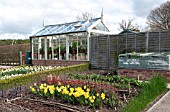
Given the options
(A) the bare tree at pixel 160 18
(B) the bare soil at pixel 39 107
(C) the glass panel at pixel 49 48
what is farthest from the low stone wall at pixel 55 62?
(A) the bare tree at pixel 160 18

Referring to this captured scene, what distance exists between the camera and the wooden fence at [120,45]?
9116mm

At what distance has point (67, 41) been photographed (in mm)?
13141

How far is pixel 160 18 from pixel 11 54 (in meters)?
16.8

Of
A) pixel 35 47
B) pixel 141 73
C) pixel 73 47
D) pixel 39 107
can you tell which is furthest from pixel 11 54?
pixel 39 107

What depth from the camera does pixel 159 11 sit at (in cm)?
2277

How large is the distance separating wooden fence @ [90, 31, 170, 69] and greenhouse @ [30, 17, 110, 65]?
75 centimetres

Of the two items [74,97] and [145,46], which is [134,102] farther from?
[145,46]

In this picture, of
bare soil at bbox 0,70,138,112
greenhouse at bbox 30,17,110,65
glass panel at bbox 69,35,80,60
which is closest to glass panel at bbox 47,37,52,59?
greenhouse at bbox 30,17,110,65

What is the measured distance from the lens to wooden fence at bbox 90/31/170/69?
912 centimetres

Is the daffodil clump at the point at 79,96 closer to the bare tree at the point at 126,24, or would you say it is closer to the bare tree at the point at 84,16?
the bare tree at the point at 126,24

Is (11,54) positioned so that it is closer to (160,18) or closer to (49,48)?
(49,48)

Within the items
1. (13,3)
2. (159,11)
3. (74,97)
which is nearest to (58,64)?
(13,3)

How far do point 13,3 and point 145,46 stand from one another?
20.9ft

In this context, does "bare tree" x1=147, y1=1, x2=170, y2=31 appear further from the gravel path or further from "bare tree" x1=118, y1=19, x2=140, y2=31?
the gravel path
